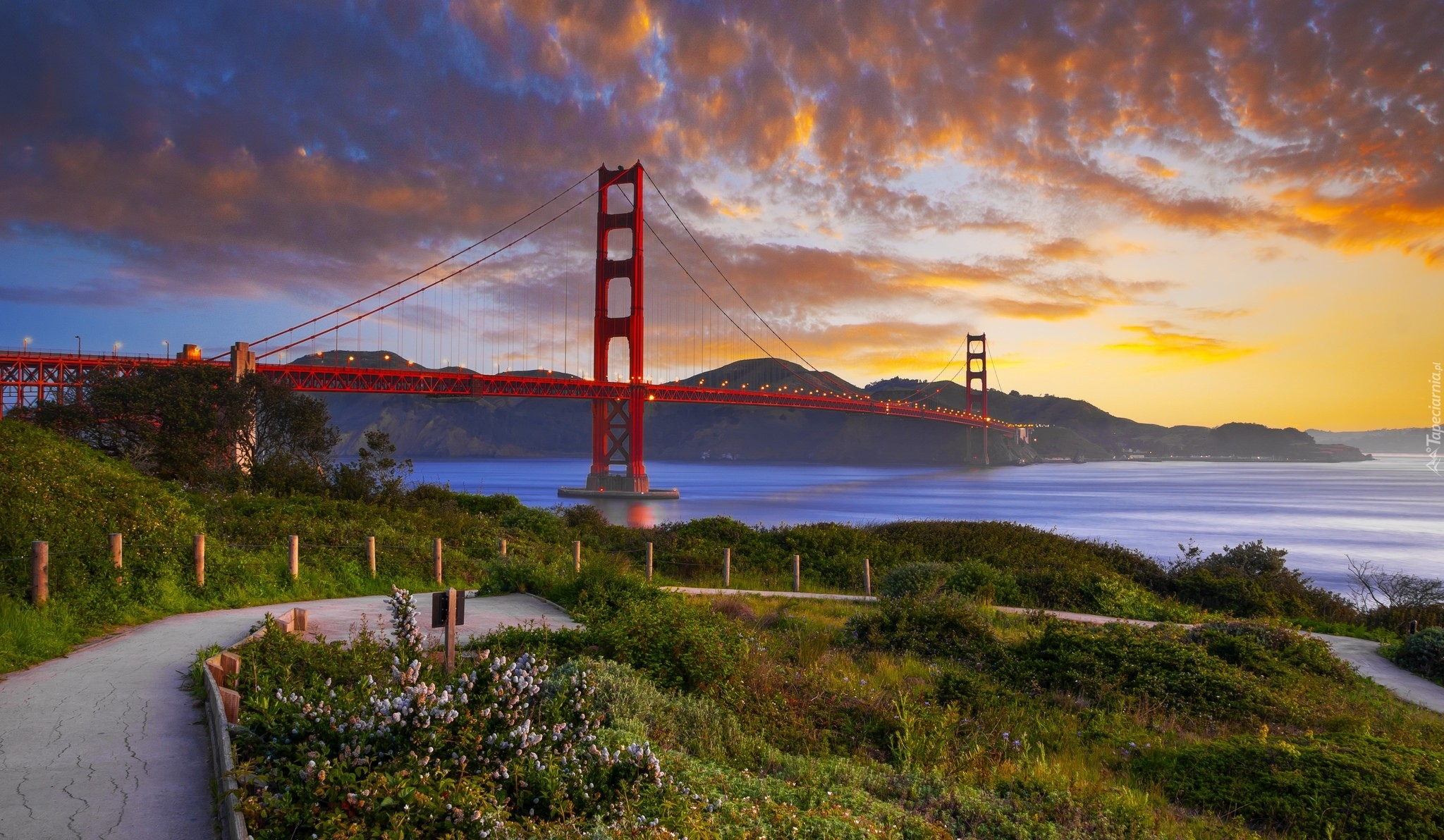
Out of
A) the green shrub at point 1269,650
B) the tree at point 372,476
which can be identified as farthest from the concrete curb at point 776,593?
the tree at point 372,476

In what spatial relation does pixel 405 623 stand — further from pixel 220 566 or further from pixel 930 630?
pixel 220 566

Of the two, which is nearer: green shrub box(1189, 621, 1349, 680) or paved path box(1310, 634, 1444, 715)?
green shrub box(1189, 621, 1349, 680)

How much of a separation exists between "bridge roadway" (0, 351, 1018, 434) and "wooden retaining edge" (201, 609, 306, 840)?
1230 inches

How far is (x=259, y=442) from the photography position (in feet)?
97.5

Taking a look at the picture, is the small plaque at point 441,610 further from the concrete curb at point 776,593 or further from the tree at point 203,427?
the tree at point 203,427

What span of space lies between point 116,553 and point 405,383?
132 feet

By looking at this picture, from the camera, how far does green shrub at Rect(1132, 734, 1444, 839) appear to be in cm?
563

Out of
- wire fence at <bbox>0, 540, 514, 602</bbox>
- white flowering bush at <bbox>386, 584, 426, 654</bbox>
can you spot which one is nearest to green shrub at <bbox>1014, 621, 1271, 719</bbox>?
white flowering bush at <bbox>386, 584, 426, 654</bbox>

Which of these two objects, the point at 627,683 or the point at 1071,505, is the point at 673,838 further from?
the point at 1071,505

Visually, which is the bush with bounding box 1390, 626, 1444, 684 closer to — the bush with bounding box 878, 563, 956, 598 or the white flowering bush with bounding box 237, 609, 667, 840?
the bush with bounding box 878, 563, 956, 598

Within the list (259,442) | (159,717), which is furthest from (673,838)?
(259,442)

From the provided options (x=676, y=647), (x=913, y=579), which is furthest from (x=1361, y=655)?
(x=676, y=647)

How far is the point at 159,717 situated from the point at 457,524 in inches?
597

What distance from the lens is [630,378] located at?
217 feet
